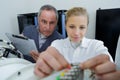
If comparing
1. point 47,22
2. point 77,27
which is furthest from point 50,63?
point 47,22

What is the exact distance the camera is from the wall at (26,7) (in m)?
2.33

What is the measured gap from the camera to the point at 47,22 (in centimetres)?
148

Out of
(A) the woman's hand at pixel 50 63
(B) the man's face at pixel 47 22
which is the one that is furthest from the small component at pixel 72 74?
(B) the man's face at pixel 47 22

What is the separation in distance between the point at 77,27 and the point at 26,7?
1590 millimetres

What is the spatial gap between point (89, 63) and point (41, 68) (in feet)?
0.33

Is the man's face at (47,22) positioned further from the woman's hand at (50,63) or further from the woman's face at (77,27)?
the woman's hand at (50,63)

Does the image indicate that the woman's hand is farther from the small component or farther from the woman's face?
the woman's face

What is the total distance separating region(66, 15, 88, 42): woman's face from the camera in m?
1.05

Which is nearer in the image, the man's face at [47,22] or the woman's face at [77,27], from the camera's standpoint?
the woman's face at [77,27]

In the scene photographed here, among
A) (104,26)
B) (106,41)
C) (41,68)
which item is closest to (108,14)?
(104,26)

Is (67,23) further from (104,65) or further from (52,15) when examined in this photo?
(104,65)

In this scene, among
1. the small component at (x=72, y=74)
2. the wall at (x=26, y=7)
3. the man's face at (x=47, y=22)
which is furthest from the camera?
the wall at (x=26, y=7)

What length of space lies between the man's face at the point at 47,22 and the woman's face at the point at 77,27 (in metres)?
0.42

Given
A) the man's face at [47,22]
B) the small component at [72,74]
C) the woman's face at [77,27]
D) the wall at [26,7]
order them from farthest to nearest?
the wall at [26,7], the man's face at [47,22], the woman's face at [77,27], the small component at [72,74]
